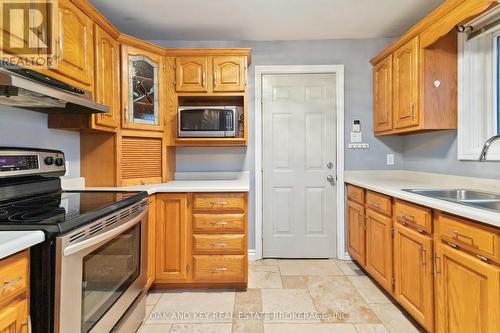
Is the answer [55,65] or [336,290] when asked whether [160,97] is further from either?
[336,290]

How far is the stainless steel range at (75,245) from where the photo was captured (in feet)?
3.26

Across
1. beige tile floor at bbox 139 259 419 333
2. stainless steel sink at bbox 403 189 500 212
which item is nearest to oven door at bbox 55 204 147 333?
beige tile floor at bbox 139 259 419 333

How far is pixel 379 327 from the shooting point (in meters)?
1.82

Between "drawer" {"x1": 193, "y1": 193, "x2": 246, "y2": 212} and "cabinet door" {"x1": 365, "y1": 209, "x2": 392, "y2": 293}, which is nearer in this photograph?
"cabinet door" {"x1": 365, "y1": 209, "x2": 392, "y2": 293}

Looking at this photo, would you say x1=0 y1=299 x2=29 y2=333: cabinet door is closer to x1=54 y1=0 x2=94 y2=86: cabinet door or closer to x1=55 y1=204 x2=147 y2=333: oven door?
x1=55 y1=204 x2=147 y2=333: oven door

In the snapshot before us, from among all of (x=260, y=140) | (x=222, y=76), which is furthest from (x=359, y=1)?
(x=260, y=140)

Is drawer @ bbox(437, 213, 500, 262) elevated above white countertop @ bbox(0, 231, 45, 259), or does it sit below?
below

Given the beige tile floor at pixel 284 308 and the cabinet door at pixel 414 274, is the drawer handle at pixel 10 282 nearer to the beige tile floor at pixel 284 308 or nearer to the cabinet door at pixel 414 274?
the beige tile floor at pixel 284 308

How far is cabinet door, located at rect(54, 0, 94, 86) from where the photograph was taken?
5.42 feet

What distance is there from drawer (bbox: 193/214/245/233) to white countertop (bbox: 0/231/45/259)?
1339 mm

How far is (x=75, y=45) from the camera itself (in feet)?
5.82

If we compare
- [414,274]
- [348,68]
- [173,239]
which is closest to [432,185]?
[414,274]

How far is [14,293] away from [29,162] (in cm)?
94

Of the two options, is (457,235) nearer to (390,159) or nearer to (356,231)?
(356,231)
